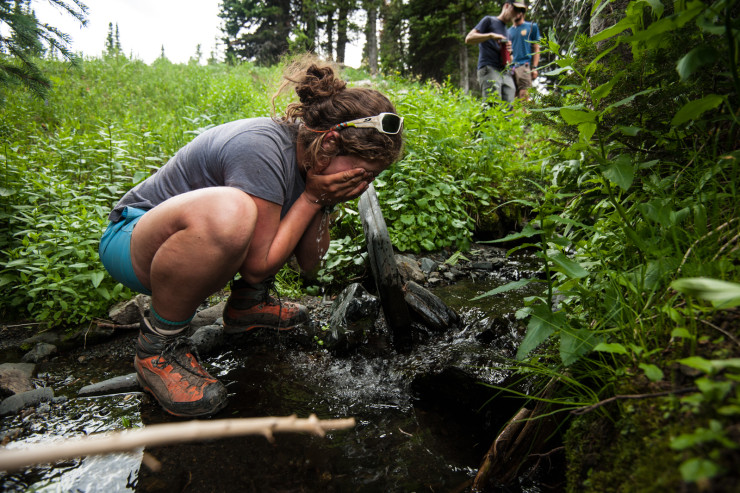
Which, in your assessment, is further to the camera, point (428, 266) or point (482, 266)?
point (482, 266)

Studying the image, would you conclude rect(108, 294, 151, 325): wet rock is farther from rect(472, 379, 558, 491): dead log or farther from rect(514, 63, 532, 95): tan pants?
rect(514, 63, 532, 95): tan pants

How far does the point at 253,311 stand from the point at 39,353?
134cm

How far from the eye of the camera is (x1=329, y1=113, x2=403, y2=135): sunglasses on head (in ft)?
6.52

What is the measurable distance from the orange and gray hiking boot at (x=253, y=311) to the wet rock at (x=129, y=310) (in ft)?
2.20

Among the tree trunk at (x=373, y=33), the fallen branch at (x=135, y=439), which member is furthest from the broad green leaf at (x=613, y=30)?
the tree trunk at (x=373, y=33)

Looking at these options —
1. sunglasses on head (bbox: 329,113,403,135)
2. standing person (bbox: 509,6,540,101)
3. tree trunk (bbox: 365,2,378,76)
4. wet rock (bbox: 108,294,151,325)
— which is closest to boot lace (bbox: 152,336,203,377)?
wet rock (bbox: 108,294,151,325)

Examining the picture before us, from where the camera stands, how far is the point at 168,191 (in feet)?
6.89

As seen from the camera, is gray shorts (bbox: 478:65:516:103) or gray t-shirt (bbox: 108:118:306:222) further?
gray shorts (bbox: 478:65:516:103)

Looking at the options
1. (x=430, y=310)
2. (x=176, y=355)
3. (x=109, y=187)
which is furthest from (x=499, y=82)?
(x=176, y=355)

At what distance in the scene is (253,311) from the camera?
8.30 feet

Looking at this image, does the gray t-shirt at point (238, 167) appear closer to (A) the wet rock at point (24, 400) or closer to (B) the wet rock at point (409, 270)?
(A) the wet rock at point (24, 400)

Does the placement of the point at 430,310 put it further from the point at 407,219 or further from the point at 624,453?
the point at 624,453

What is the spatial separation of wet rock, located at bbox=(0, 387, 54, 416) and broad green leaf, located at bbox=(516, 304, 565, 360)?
87.6 inches

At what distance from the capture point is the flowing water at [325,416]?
1.36 m
